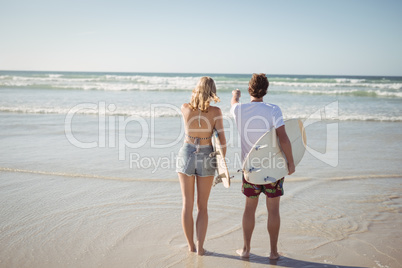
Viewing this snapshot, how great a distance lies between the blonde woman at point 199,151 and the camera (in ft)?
9.78

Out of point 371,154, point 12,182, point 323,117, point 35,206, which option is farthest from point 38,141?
point 323,117

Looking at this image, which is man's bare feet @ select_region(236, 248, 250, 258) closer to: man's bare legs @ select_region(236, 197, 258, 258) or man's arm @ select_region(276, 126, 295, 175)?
man's bare legs @ select_region(236, 197, 258, 258)

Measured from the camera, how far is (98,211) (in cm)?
409

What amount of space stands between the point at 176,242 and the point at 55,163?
3.73m

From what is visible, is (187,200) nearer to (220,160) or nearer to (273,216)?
(220,160)

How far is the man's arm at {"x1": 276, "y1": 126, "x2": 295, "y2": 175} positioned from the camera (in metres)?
2.89

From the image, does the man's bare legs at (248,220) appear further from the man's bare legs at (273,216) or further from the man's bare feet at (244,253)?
the man's bare legs at (273,216)

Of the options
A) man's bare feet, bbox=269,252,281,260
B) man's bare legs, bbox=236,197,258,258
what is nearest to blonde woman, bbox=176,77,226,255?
man's bare legs, bbox=236,197,258,258

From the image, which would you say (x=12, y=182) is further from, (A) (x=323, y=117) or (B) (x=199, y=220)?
(A) (x=323, y=117)

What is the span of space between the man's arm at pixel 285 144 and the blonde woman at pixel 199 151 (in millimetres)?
539

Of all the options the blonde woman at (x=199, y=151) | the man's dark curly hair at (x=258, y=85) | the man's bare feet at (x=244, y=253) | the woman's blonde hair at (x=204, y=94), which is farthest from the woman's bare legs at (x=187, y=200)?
the man's dark curly hair at (x=258, y=85)

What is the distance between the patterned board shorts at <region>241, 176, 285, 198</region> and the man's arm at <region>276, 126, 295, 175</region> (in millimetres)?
164

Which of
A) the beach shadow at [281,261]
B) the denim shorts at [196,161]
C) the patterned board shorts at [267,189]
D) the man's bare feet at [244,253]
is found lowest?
the beach shadow at [281,261]

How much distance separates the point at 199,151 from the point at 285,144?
2.74 ft
